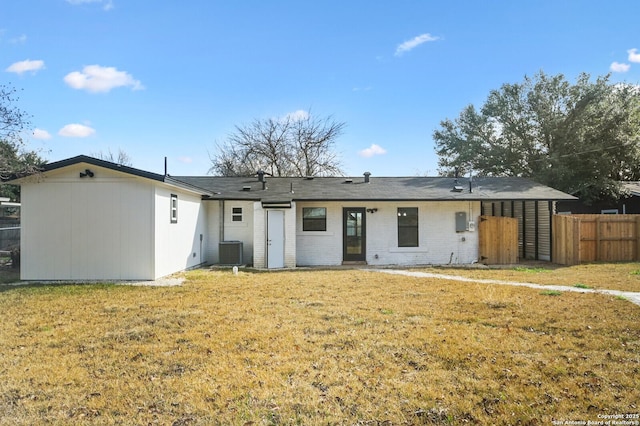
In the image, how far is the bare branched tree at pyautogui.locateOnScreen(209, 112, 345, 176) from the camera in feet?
103

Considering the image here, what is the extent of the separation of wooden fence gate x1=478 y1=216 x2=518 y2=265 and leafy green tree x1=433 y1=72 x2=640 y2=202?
10106 mm

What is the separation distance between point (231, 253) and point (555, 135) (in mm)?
21375

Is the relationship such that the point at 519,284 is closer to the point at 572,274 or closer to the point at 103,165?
the point at 572,274

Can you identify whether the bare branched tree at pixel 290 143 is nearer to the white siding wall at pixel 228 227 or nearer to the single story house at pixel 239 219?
the single story house at pixel 239 219

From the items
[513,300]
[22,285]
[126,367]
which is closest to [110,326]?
[126,367]

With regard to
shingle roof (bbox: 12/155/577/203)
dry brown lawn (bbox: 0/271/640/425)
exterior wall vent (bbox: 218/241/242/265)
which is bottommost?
dry brown lawn (bbox: 0/271/640/425)

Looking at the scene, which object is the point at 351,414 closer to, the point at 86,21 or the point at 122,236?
the point at 122,236

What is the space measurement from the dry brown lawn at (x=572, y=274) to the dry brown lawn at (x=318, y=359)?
2.24 metres

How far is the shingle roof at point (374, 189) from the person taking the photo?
14695mm

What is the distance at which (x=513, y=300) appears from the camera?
26.2 ft

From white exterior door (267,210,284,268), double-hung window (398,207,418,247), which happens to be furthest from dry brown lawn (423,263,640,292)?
white exterior door (267,210,284,268)

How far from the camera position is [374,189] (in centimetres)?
1596

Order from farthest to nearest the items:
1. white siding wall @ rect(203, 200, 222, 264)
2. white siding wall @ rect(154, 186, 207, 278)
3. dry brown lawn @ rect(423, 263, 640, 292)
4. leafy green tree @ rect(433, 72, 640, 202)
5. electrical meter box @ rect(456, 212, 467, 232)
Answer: leafy green tree @ rect(433, 72, 640, 202)
white siding wall @ rect(203, 200, 222, 264)
electrical meter box @ rect(456, 212, 467, 232)
white siding wall @ rect(154, 186, 207, 278)
dry brown lawn @ rect(423, 263, 640, 292)

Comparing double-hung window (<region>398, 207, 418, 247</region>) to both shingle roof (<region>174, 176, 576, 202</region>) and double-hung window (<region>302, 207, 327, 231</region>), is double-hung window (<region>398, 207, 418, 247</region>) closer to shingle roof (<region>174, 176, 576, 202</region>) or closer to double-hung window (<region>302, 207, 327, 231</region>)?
shingle roof (<region>174, 176, 576, 202</region>)
